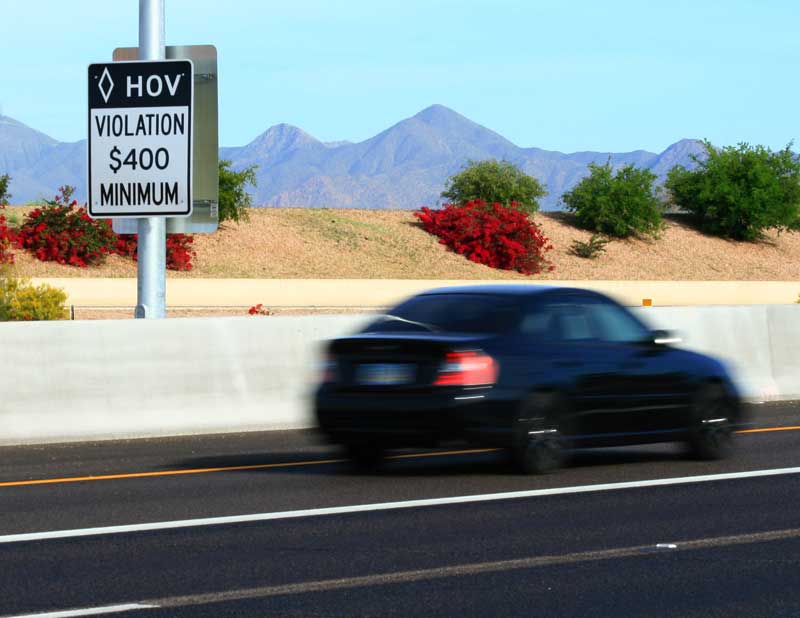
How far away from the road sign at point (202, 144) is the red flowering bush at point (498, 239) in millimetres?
46971

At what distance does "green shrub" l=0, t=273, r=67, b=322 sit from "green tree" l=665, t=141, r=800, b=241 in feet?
159

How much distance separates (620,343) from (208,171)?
7.45 m

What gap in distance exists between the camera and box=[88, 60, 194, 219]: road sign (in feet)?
61.2

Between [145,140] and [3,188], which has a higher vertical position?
[3,188]

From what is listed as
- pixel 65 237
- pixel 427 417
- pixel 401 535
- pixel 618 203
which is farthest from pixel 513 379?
pixel 618 203

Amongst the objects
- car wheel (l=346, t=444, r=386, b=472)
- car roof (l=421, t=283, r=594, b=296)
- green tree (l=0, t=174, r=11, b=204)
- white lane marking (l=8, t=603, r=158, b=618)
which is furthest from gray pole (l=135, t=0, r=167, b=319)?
green tree (l=0, t=174, r=11, b=204)

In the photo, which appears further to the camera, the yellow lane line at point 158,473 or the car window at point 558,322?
the car window at point 558,322

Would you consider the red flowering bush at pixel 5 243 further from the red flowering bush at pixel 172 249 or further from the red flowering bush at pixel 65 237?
the red flowering bush at pixel 172 249

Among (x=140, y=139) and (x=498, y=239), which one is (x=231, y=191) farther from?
(x=140, y=139)

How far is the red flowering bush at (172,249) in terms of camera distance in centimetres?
5644

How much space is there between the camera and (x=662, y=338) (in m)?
14.0

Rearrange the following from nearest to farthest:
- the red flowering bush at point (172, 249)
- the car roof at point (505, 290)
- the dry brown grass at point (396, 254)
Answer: the car roof at point (505, 290) → the red flowering bush at point (172, 249) → the dry brown grass at point (396, 254)

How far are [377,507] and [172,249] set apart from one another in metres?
46.9

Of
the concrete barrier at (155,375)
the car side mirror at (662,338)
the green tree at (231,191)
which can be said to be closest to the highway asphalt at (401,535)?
the car side mirror at (662,338)
